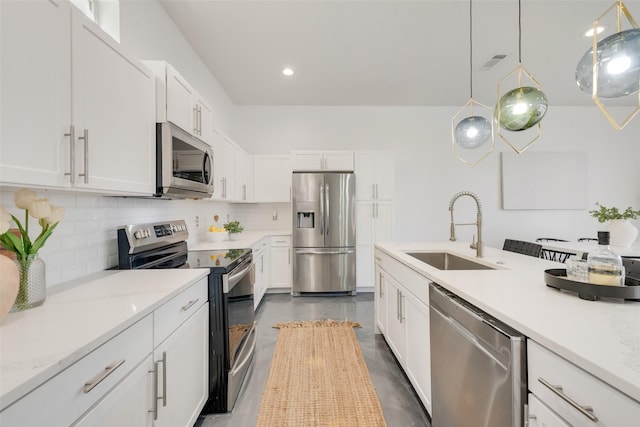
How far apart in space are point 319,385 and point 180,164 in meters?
1.80

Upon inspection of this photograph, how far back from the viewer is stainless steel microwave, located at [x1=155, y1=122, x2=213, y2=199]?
176 cm

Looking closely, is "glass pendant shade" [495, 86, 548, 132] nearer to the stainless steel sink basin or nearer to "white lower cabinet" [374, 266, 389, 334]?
the stainless steel sink basin

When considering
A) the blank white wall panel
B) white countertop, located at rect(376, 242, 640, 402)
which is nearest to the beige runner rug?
white countertop, located at rect(376, 242, 640, 402)

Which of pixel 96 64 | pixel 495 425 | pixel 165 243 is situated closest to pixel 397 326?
pixel 495 425

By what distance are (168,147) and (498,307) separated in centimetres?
187

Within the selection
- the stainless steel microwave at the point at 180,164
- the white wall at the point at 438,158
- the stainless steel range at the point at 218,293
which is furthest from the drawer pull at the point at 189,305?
the white wall at the point at 438,158

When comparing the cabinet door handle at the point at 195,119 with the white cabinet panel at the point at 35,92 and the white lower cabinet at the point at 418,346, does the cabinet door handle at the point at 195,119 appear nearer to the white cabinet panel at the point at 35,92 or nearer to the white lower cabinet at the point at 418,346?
the white cabinet panel at the point at 35,92

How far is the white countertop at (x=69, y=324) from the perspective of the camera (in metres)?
0.64

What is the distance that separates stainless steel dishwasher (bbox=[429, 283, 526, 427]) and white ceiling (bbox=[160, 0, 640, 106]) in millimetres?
2467

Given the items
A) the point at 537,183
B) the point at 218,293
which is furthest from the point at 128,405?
the point at 537,183

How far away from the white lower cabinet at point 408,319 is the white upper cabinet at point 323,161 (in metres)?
1.99

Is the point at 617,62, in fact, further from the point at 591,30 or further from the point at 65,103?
the point at 591,30

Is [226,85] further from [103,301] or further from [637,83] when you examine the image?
[637,83]

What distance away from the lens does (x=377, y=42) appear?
3.00 meters
